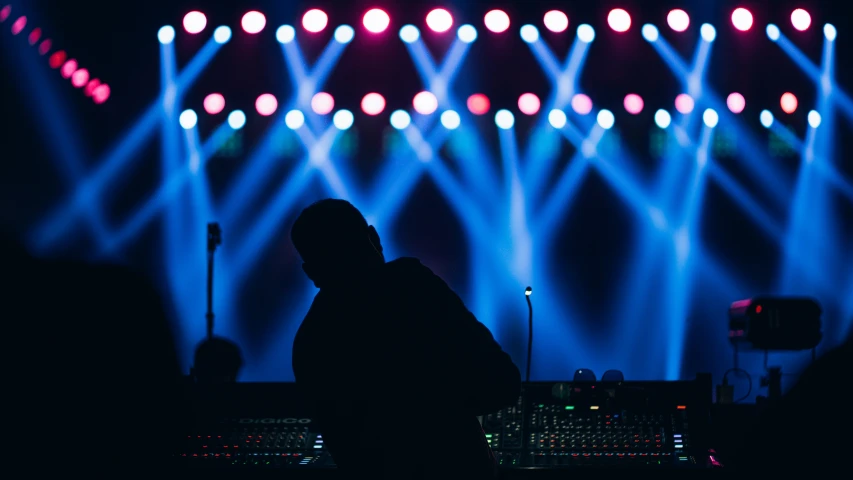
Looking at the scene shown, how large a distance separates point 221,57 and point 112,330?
5017mm

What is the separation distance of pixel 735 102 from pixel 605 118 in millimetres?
887

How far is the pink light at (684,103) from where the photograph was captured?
5.49 metres

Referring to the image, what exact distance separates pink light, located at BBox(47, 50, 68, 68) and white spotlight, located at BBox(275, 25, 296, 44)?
134 cm

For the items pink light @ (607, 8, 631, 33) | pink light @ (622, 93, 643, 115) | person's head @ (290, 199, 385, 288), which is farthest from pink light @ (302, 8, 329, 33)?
person's head @ (290, 199, 385, 288)

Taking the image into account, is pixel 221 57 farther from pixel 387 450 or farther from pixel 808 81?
pixel 387 450

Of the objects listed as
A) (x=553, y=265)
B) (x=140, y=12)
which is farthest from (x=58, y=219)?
(x=553, y=265)

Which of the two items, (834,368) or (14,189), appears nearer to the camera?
(834,368)

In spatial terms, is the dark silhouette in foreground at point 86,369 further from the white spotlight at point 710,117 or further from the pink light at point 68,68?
the white spotlight at point 710,117

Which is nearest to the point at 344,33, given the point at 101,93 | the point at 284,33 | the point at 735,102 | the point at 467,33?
the point at 284,33

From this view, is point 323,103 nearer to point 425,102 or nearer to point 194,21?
point 425,102

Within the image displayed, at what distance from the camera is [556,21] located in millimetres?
5109

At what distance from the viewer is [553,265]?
577 centimetres

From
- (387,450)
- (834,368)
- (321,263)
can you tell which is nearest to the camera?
(834,368)

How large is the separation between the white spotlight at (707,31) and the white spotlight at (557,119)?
1013 millimetres
